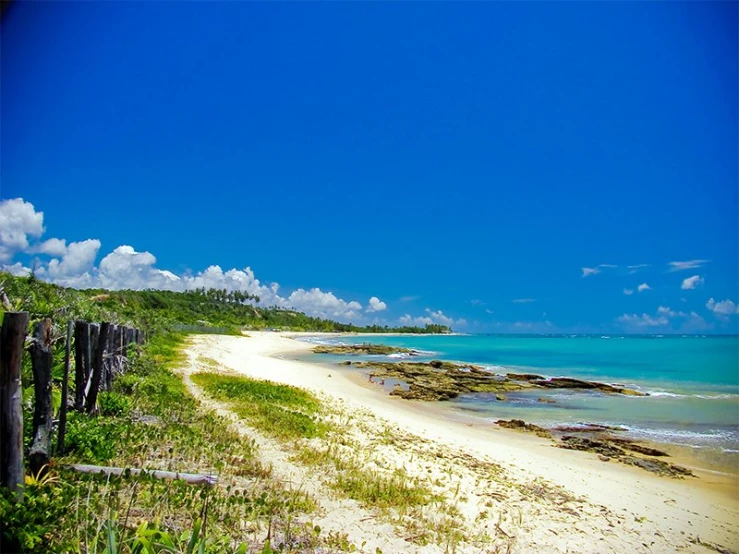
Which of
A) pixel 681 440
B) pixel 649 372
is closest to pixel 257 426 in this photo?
pixel 681 440

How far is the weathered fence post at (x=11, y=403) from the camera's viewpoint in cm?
467

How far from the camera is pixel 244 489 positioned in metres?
6.48

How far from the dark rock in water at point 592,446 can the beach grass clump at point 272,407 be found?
7619 mm

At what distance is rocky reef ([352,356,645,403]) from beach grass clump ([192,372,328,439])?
328 inches

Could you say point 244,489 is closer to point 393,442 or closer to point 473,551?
point 473,551

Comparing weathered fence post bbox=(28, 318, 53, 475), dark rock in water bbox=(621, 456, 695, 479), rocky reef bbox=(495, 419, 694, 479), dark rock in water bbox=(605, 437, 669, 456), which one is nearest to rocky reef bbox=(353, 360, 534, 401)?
rocky reef bbox=(495, 419, 694, 479)

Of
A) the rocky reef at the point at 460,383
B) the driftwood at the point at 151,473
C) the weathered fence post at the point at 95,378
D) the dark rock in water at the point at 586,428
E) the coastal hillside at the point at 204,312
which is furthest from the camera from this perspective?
the coastal hillside at the point at 204,312

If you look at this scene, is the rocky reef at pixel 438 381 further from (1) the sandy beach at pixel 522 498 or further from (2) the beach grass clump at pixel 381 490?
(2) the beach grass clump at pixel 381 490

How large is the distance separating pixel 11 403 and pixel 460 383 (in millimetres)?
24947

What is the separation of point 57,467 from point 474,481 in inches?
271

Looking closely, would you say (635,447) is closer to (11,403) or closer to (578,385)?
(11,403)

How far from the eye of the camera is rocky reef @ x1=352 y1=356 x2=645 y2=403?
76.6 feet

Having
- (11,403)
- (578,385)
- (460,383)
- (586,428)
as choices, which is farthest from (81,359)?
(578,385)

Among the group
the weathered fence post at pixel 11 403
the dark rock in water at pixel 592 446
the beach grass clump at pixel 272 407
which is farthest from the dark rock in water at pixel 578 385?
the weathered fence post at pixel 11 403
